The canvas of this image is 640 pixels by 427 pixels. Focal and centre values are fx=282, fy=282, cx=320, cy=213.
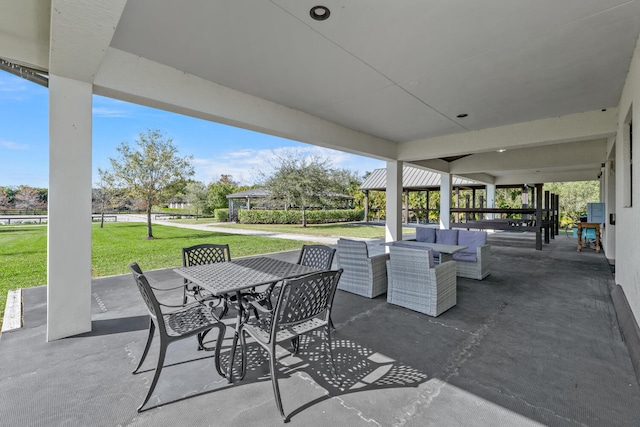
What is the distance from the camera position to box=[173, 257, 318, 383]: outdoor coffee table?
7.80 ft

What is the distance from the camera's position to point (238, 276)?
2.79 meters

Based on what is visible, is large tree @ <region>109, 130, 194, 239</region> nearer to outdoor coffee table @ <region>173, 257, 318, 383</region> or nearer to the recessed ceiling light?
outdoor coffee table @ <region>173, 257, 318, 383</region>

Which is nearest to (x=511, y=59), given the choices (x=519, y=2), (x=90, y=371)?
(x=519, y=2)

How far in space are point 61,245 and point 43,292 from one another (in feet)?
8.58

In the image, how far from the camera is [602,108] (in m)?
4.97

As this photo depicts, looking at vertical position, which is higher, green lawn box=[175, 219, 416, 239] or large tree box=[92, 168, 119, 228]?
large tree box=[92, 168, 119, 228]

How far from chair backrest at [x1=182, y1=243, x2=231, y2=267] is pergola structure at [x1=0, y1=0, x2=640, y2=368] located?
1041 millimetres

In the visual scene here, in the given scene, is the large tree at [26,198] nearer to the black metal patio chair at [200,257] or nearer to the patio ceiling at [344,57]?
the patio ceiling at [344,57]

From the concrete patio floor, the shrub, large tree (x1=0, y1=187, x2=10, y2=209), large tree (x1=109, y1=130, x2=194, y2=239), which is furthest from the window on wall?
the shrub

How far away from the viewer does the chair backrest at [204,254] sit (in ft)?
11.6

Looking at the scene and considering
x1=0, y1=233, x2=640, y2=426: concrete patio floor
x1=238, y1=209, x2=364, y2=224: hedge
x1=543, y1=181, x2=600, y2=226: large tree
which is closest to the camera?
x1=0, y1=233, x2=640, y2=426: concrete patio floor

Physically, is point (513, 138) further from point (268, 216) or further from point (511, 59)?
point (268, 216)

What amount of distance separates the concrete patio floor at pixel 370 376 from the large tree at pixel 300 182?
15.5 metres

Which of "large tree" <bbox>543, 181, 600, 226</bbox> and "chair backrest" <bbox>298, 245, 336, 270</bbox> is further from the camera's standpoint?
"large tree" <bbox>543, 181, 600, 226</bbox>
